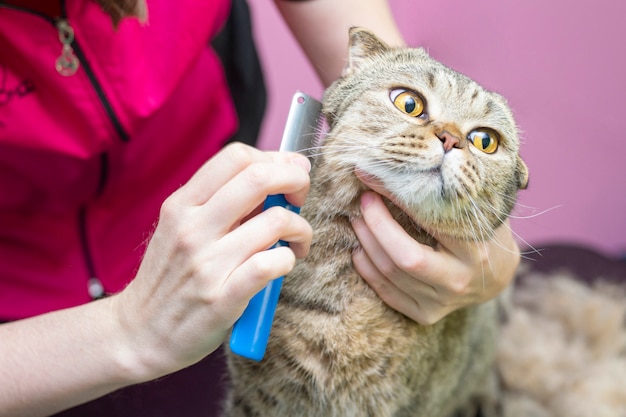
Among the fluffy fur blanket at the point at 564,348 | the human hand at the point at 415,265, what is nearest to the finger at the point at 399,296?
the human hand at the point at 415,265

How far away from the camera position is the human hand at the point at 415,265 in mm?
726

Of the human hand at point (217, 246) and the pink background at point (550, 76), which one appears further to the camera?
the pink background at point (550, 76)

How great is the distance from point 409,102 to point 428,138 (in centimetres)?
8

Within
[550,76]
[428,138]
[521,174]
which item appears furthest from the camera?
[550,76]

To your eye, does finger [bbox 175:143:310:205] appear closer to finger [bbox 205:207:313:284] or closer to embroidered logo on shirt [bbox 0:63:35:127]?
finger [bbox 205:207:313:284]

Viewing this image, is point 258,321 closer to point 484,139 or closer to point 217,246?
point 217,246

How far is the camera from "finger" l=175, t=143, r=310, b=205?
590 millimetres

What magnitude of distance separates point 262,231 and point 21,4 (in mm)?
498

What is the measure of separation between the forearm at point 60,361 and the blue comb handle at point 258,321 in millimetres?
148

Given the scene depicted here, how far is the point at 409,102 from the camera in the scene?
0.74 metres

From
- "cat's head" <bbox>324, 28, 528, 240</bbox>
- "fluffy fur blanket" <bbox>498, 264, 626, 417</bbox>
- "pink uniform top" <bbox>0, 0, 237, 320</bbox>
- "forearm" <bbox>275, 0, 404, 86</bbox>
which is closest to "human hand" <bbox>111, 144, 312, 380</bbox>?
"cat's head" <bbox>324, 28, 528, 240</bbox>

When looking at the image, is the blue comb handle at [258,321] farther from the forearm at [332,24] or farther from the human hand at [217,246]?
the forearm at [332,24]

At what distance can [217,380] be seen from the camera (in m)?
0.98

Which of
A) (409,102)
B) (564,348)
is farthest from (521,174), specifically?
(564,348)
